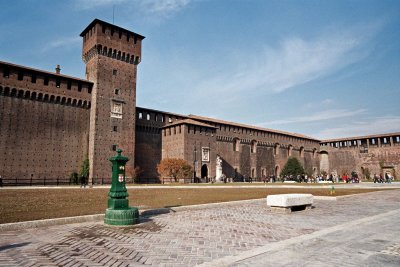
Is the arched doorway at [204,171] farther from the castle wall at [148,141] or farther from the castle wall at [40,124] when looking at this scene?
the castle wall at [40,124]

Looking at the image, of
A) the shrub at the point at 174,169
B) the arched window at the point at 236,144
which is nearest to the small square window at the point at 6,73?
the shrub at the point at 174,169

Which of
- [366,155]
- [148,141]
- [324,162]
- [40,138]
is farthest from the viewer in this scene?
[324,162]

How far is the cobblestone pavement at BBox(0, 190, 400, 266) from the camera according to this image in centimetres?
427

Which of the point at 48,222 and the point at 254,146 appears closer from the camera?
the point at 48,222

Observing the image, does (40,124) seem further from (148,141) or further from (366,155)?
(366,155)

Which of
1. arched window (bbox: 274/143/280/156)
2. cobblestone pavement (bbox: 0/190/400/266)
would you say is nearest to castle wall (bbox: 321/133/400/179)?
arched window (bbox: 274/143/280/156)

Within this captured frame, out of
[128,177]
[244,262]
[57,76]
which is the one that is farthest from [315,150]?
[244,262]

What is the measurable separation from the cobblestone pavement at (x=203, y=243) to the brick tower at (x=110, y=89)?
82.7ft

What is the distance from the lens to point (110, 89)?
3316 centimetres

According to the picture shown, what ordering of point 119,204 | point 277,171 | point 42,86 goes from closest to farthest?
point 119,204 → point 42,86 → point 277,171

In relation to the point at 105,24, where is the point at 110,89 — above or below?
below

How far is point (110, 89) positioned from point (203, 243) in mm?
30451

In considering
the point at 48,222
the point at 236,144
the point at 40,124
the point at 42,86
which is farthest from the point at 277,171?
the point at 48,222

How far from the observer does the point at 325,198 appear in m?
13.7
